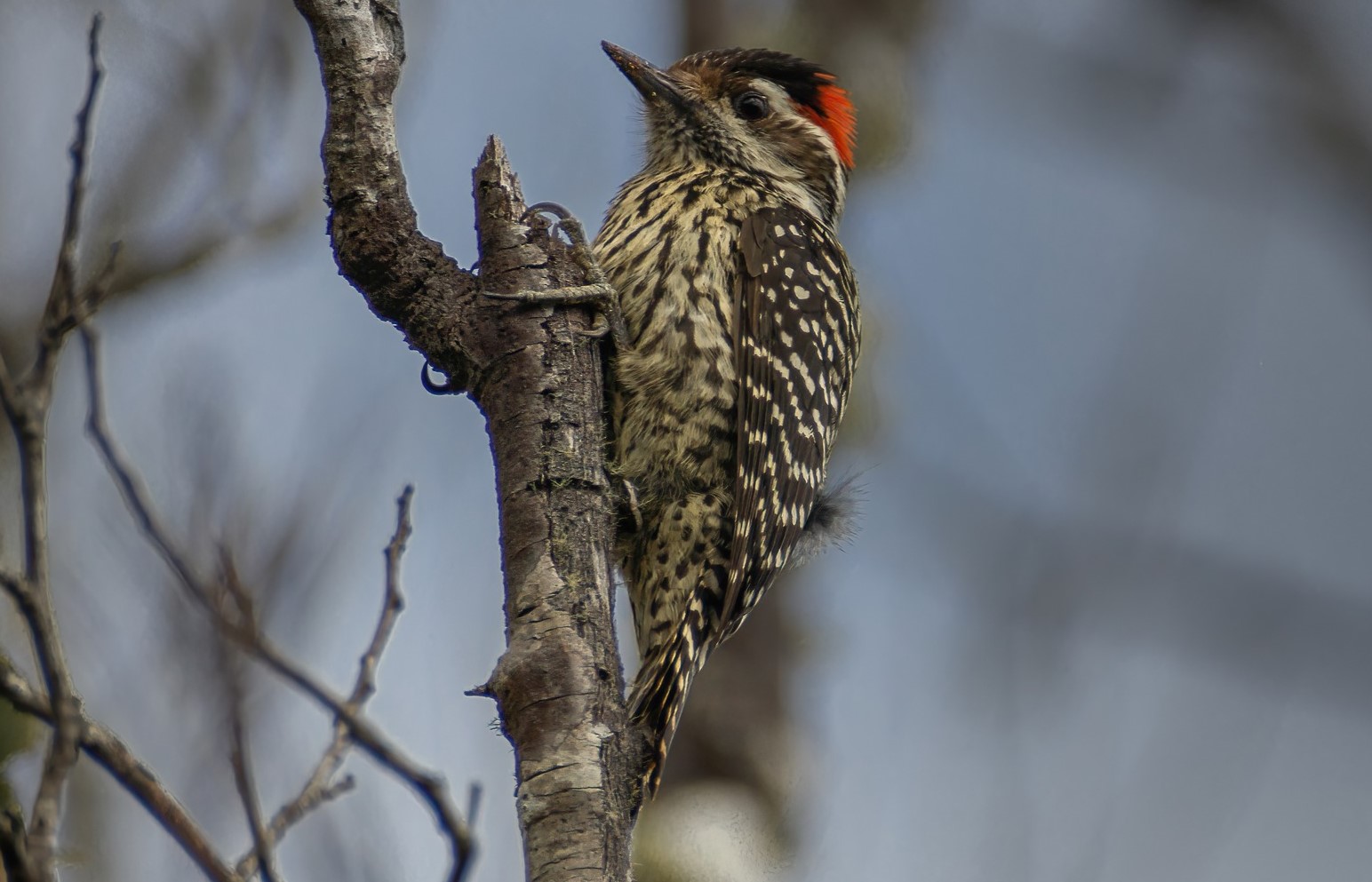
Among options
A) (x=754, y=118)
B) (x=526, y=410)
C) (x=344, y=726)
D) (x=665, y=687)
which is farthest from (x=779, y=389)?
(x=344, y=726)

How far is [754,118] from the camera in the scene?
5.33m

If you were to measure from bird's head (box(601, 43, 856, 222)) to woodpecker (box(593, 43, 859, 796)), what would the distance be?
13 millimetres

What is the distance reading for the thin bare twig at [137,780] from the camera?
1.69 metres

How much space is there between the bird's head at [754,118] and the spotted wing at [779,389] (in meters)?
0.45

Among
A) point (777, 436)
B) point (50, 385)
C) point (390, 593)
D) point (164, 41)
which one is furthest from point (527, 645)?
point (164, 41)

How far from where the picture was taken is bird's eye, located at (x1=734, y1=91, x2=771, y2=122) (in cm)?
529

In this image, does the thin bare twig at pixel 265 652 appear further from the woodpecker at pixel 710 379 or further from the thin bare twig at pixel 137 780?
the woodpecker at pixel 710 379

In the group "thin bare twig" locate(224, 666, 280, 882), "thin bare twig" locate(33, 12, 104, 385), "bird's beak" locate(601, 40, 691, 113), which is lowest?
"thin bare twig" locate(224, 666, 280, 882)

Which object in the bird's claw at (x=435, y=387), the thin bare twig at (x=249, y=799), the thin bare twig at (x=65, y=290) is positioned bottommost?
the thin bare twig at (x=249, y=799)

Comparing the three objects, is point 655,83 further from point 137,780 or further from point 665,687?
point 137,780

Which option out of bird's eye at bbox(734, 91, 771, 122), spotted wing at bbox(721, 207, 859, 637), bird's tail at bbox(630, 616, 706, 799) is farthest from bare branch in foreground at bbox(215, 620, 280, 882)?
bird's eye at bbox(734, 91, 771, 122)

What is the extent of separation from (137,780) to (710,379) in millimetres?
2705

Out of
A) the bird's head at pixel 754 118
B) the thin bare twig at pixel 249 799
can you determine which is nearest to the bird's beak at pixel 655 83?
the bird's head at pixel 754 118

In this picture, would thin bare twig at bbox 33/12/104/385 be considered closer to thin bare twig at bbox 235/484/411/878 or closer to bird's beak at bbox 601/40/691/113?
thin bare twig at bbox 235/484/411/878
